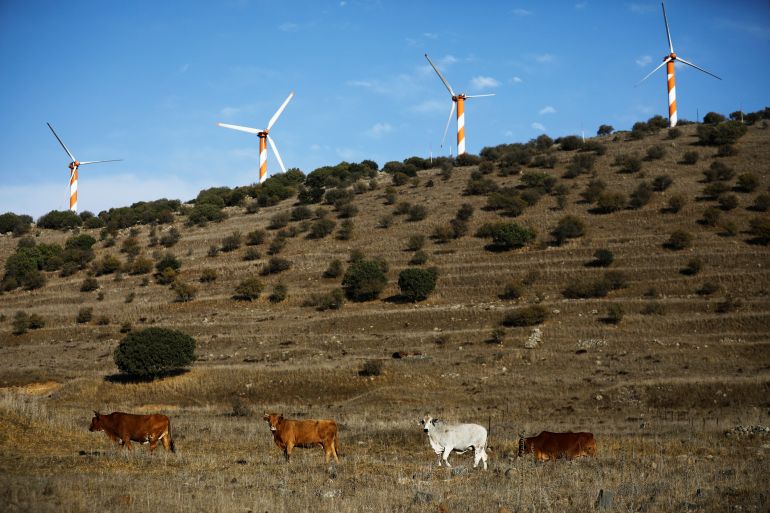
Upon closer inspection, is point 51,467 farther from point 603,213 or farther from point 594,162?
point 594,162

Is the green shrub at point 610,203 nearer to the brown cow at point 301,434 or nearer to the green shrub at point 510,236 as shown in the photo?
the green shrub at point 510,236

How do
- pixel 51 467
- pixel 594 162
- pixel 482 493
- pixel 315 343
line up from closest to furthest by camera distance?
pixel 482 493, pixel 51 467, pixel 315 343, pixel 594 162

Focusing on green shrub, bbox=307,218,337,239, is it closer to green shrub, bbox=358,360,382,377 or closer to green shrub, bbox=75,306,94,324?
green shrub, bbox=75,306,94,324

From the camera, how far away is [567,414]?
38.8 m

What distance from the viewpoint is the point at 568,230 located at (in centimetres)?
8512

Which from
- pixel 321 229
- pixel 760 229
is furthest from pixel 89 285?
pixel 760 229

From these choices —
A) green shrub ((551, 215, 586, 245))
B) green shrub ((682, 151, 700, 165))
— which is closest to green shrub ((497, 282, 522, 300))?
green shrub ((551, 215, 586, 245))

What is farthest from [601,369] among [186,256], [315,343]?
[186,256]

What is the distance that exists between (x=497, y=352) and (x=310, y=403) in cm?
1615

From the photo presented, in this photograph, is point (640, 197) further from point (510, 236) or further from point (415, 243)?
point (415, 243)

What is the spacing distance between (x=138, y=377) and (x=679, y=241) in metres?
55.3

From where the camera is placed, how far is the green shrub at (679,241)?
77812 millimetres

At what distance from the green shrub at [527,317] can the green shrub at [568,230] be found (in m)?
22.6

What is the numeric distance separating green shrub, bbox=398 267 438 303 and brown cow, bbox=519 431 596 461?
5043 cm
